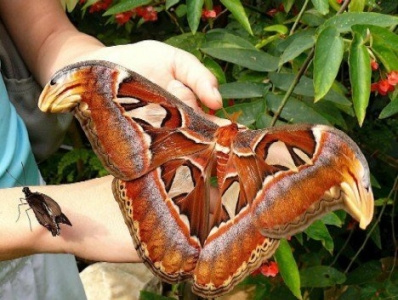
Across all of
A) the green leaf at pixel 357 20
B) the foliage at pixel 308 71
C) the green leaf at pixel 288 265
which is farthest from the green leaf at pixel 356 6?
the green leaf at pixel 288 265

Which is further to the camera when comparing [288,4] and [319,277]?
[319,277]

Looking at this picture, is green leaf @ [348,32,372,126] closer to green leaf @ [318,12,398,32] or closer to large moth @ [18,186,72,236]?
green leaf @ [318,12,398,32]

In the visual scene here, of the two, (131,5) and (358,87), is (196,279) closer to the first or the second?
(358,87)

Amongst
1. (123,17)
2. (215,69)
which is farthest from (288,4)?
(123,17)

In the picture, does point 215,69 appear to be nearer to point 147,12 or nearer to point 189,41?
point 189,41

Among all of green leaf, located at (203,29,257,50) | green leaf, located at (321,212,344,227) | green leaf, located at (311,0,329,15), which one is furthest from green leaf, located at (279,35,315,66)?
green leaf, located at (321,212,344,227)
